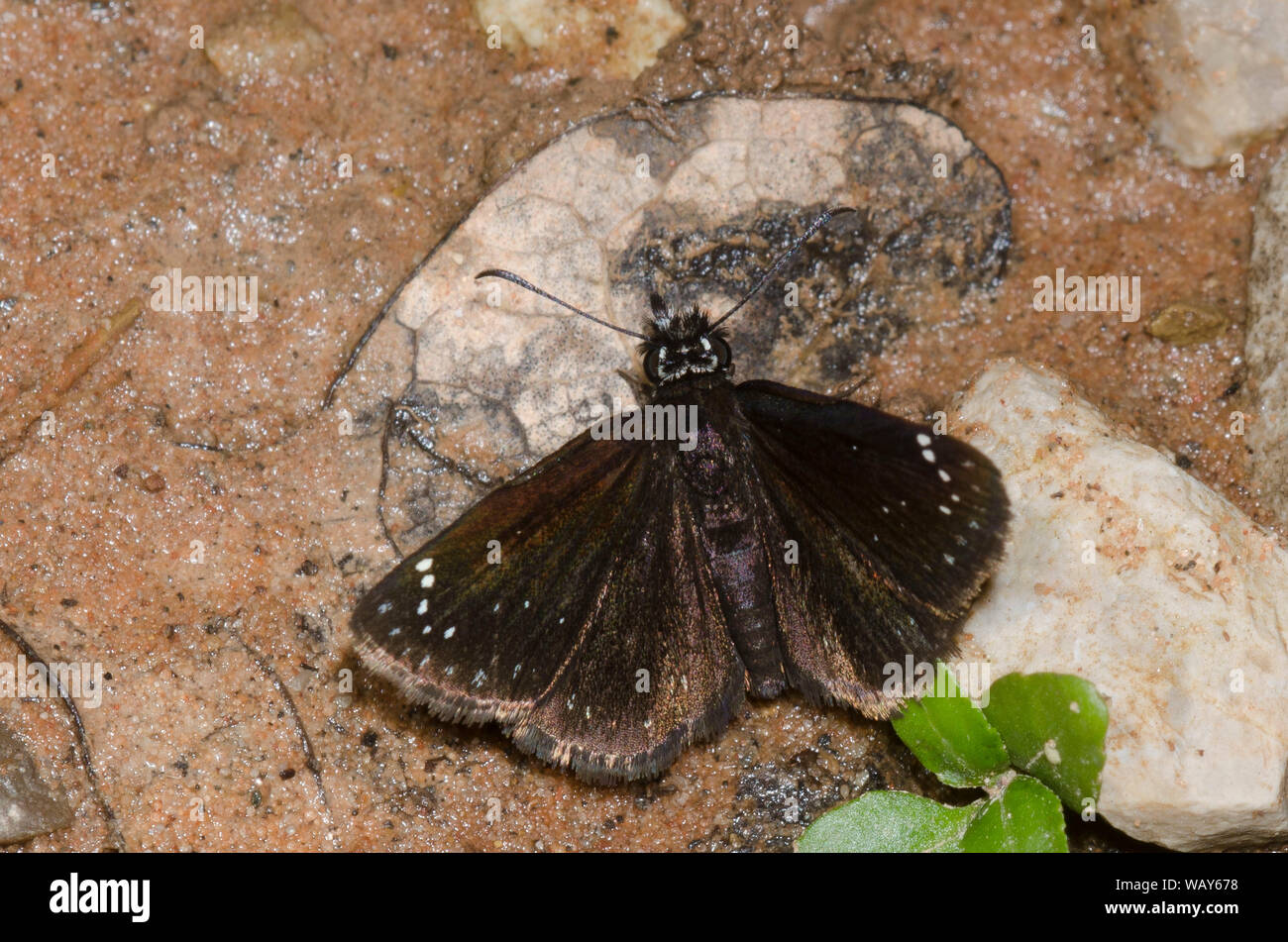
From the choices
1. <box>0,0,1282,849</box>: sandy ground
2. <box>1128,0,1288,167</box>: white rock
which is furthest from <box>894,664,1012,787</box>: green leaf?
<box>1128,0,1288,167</box>: white rock

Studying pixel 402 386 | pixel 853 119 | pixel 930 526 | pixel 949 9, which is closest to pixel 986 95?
pixel 949 9

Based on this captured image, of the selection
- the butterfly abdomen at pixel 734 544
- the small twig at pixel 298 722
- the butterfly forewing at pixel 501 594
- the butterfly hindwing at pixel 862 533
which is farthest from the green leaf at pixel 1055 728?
the small twig at pixel 298 722

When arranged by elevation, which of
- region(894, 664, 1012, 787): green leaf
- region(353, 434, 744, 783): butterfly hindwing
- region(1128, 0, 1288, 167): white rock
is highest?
region(1128, 0, 1288, 167): white rock

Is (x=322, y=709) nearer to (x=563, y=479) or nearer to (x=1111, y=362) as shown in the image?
(x=563, y=479)

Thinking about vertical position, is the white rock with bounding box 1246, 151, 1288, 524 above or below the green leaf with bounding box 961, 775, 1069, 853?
above

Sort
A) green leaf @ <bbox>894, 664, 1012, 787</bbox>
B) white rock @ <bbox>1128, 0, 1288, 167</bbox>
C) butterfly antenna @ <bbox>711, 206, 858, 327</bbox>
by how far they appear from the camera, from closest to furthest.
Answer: green leaf @ <bbox>894, 664, 1012, 787</bbox>
butterfly antenna @ <bbox>711, 206, 858, 327</bbox>
white rock @ <bbox>1128, 0, 1288, 167</bbox>

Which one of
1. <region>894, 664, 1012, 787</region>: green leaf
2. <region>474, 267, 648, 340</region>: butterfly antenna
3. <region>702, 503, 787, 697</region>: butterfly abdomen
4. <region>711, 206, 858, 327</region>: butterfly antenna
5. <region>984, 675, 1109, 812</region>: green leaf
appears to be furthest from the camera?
<region>711, 206, 858, 327</region>: butterfly antenna

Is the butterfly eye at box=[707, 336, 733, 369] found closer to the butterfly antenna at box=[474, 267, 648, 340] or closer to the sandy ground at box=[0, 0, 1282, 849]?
the butterfly antenna at box=[474, 267, 648, 340]
